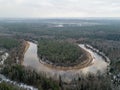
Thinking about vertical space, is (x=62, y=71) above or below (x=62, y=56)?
below

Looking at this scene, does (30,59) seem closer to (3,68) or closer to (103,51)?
(3,68)

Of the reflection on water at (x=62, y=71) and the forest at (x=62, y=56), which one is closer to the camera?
the reflection on water at (x=62, y=71)

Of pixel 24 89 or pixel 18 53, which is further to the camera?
pixel 18 53

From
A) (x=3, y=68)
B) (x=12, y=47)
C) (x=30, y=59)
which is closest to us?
(x=3, y=68)

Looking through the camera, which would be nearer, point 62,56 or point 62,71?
point 62,71

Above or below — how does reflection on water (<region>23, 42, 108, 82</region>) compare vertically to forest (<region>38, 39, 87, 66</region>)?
below

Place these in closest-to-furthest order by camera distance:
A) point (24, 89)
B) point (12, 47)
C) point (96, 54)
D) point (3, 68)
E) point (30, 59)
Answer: point (24, 89), point (3, 68), point (30, 59), point (96, 54), point (12, 47)

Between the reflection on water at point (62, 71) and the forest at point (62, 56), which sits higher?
the forest at point (62, 56)

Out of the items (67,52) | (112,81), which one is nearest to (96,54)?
(67,52)

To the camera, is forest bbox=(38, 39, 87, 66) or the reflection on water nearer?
the reflection on water
